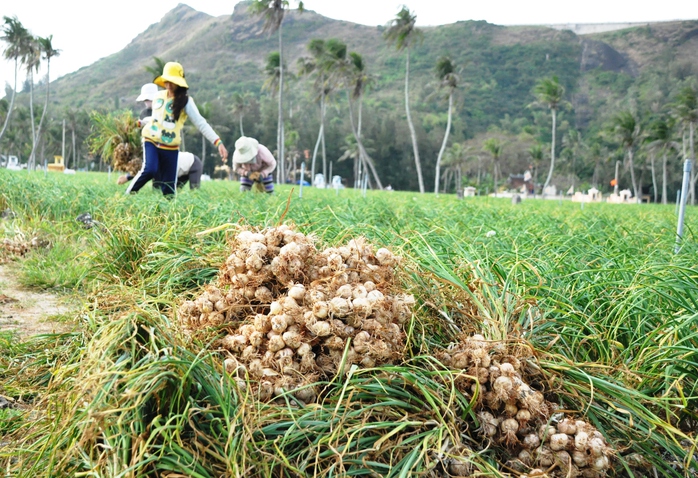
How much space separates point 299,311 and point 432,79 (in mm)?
98991

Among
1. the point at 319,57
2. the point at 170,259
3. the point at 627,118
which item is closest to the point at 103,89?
the point at 319,57

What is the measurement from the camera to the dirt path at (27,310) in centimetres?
281

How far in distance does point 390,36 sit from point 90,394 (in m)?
43.9

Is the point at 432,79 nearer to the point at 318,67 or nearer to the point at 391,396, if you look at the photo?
the point at 318,67

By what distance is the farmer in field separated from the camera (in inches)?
326

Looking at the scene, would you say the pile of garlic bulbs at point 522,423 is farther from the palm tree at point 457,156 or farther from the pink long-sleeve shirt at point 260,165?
the palm tree at point 457,156

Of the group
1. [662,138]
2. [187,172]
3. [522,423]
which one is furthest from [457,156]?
[522,423]

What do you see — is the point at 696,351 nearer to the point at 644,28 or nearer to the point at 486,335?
the point at 486,335

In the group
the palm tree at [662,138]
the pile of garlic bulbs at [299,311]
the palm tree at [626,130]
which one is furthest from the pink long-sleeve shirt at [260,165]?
the palm tree at [626,130]

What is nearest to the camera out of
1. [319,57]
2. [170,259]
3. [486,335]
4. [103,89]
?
[486,335]

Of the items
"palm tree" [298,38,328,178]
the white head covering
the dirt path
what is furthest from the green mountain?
the dirt path

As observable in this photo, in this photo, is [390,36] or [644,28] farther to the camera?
[644,28]

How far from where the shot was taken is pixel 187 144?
230 feet

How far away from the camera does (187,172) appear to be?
838 cm
